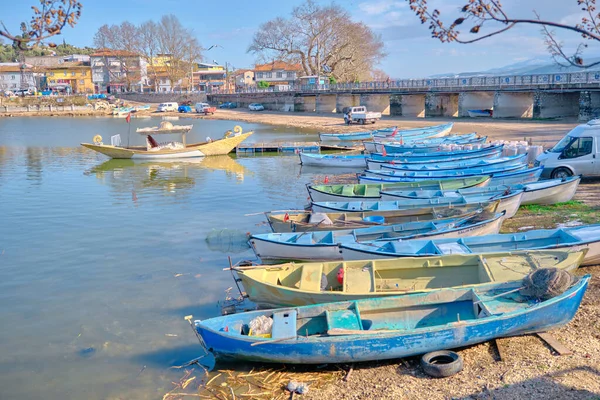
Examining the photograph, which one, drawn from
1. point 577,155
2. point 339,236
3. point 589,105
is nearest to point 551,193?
point 577,155

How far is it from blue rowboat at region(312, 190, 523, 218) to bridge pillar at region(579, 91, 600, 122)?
28.5 metres

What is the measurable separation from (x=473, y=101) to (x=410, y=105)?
8.16 meters

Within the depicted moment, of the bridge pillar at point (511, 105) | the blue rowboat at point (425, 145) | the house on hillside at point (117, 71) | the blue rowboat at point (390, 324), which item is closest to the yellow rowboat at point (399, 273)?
the blue rowboat at point (390, 324)

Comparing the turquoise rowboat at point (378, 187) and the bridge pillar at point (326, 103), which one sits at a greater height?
the bridge pillar at point (326, 103)

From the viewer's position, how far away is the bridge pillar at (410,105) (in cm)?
5944

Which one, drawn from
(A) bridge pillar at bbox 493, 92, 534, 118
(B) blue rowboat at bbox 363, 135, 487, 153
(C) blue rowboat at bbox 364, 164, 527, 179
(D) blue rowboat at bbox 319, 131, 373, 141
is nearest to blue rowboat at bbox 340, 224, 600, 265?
(C) blue rowboat at bbox 364, 164, 527, 179

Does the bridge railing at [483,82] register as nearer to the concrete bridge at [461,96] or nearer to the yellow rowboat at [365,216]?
the concrete bridge at [461,96]

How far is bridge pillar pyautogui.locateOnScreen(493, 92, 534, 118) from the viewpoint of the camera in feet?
158

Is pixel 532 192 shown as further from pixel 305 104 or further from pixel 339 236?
pixel 305 104

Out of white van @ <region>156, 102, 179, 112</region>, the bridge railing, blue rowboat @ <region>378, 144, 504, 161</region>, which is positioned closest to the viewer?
blue rowboat @ <region>378, 144, 504, 161</region>

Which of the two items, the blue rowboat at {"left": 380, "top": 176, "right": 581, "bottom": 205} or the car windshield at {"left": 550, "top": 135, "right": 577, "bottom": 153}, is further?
the car windshield at {"left": 550, "top": 135, "right": 577, "bottom": 153}

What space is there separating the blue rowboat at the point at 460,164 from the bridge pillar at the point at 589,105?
2126cm

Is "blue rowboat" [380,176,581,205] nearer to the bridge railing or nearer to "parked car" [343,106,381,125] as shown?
the bridge railing

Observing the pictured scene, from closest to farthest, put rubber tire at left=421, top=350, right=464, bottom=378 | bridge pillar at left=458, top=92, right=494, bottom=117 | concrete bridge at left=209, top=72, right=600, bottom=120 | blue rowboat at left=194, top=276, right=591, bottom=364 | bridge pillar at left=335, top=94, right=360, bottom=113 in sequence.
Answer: rubber tire at left=421, top=350, right=464, bottom=378 → blue rowboat at left=194, top=276, right=591, bottom=364 → concrete bridge at left=209, top=72, right=600, bottom=120 → bridge pillar at left=458, top=92, right=494, bottom=117 → bridge pillar at left=335, top=94, right=360, bottom=113
